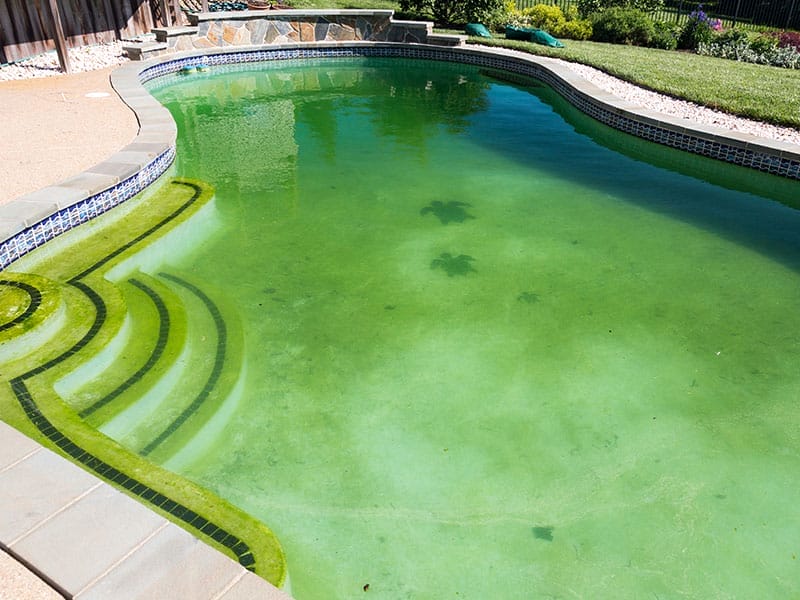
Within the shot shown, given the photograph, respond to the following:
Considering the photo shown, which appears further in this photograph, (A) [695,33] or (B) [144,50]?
(A) [695,33]

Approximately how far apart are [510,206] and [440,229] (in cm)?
122

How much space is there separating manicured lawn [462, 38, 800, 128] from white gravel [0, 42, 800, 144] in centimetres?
21

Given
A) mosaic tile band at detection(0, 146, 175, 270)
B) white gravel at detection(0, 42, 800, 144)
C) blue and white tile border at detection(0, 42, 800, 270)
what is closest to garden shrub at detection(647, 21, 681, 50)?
white gravel at detection(0, 42, 800, 144)

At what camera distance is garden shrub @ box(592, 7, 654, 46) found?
17.2m

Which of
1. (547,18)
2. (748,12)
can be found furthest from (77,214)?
(748,12)

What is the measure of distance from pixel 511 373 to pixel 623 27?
Result: 52.1ft

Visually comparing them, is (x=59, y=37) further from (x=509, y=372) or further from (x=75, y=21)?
(x=509, y=372)

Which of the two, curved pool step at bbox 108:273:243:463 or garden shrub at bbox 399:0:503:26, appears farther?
garden shrub at bbox 399:0:503:26

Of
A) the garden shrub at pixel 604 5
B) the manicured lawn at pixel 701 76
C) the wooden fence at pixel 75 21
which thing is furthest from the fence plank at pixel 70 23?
the garden shrub at pixel 604 5

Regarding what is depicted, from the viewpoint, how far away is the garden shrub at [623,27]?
17.2 meters

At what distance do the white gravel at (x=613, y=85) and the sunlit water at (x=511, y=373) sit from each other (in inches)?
50.3

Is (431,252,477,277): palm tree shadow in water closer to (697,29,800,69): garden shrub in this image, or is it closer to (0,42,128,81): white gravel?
(0,42,128,81): white gravel

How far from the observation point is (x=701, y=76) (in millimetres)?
13062

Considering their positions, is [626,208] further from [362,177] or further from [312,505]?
[312,505]
